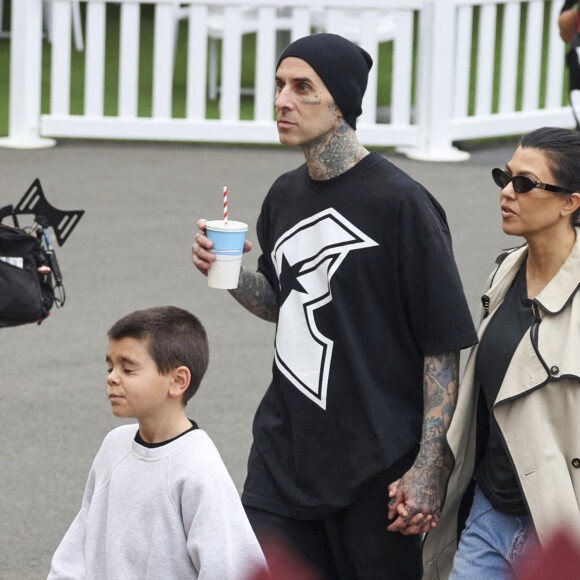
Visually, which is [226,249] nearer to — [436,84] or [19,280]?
[19,280]

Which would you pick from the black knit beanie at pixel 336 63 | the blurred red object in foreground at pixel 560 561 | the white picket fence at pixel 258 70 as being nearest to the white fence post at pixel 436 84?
the white picket fence at pixel 258 70

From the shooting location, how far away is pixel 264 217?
134 inches

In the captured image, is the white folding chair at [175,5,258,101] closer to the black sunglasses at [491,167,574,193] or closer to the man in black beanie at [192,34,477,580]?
the man in black beanie at [192,34,477,580]

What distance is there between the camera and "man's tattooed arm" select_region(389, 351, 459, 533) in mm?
3025

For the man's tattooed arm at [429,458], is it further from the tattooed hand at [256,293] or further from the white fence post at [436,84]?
the white fence post at [436,84]

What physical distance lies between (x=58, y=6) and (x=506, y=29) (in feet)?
11.5

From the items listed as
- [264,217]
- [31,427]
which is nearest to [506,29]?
[31,427]

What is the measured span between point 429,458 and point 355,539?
0.30 meters

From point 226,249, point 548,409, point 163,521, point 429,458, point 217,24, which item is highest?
point 217,24

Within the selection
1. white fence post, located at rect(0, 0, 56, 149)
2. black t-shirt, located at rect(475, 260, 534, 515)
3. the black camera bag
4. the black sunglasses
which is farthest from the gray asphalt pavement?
the black sunglasses

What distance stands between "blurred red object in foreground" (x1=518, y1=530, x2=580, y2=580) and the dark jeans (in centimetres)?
201

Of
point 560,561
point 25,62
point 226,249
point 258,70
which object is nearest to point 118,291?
point 258,70

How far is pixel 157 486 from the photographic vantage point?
2799 mm

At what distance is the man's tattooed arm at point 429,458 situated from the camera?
3025mm
